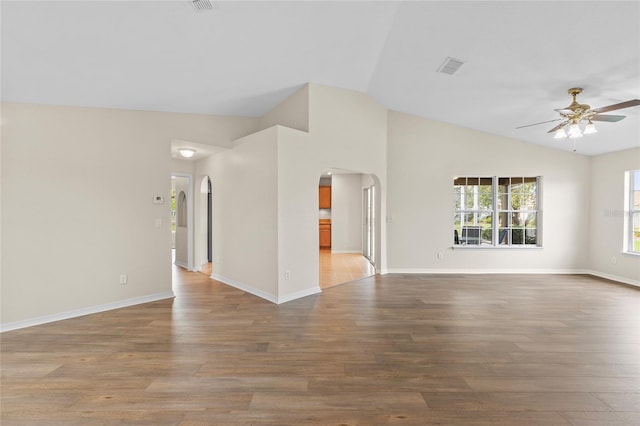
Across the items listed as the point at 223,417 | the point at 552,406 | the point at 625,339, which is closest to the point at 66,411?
the point at 223,417

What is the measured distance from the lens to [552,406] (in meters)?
2.10

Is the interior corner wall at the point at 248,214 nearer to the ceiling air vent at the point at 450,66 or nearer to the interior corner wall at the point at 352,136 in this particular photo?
the interior corner wall at the point at 352,136

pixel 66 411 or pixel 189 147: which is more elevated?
pixel 189 147

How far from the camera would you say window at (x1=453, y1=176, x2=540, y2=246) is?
6.58 m

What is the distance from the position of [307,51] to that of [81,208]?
3.60 metres

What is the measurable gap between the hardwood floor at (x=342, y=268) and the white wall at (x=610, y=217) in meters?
4.59

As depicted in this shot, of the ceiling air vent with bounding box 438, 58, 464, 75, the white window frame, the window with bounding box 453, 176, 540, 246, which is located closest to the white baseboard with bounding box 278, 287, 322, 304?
the window with bounding box 453, 176, 540, 246

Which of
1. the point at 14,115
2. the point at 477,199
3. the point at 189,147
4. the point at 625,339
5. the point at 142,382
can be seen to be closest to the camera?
the point at 142,382

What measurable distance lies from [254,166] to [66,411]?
355cm

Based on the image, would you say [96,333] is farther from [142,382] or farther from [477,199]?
[477,199]

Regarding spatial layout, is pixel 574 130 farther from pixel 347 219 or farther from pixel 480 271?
pixel 347 219

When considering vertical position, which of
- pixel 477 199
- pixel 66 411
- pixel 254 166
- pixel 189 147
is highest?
pixel 189 147

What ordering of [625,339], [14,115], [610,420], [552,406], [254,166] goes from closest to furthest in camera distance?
[610,420], [552,406], [625,339], [14,115], [254,166]

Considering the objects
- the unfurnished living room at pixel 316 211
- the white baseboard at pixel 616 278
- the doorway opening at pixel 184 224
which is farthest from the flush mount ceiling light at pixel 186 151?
the white baseboard at pixel 616 278
